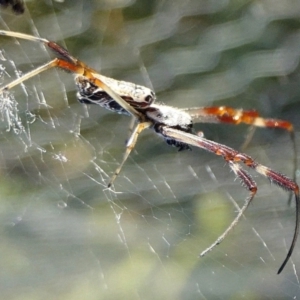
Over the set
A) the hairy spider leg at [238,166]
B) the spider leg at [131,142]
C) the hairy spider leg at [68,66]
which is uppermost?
the hairy spider leg at [68,66]

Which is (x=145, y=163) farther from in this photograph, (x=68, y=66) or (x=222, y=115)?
(x=68, y=66)

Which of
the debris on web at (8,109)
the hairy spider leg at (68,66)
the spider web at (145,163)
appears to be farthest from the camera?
the spider web at (145,163)

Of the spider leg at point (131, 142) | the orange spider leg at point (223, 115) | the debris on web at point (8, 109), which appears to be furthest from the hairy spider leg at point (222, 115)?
the debris on web at point (8, 109)

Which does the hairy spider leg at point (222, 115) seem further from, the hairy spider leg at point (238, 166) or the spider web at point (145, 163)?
the spider web at point (145, 163)

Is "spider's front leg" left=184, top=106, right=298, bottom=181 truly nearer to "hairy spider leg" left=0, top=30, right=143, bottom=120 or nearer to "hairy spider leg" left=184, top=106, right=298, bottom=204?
"hairy spider leg" left=184, top=106, right=298, bottom=204

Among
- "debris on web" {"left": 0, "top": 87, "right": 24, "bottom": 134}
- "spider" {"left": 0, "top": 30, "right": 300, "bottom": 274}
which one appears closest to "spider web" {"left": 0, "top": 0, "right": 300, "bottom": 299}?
"debris on web" {"left": 0, "top": 87, "right": 24, "bottom": 134}

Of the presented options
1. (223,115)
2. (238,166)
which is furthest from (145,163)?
(238,166)

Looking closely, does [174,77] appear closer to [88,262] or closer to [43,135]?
[43,135]

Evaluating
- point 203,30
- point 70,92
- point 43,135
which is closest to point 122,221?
point 43,135

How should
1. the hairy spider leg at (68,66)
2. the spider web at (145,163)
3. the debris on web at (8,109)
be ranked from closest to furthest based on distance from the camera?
the hairy spider leg at (68,66) < the debris on web at (8,109) < the spider web at (145,163)
